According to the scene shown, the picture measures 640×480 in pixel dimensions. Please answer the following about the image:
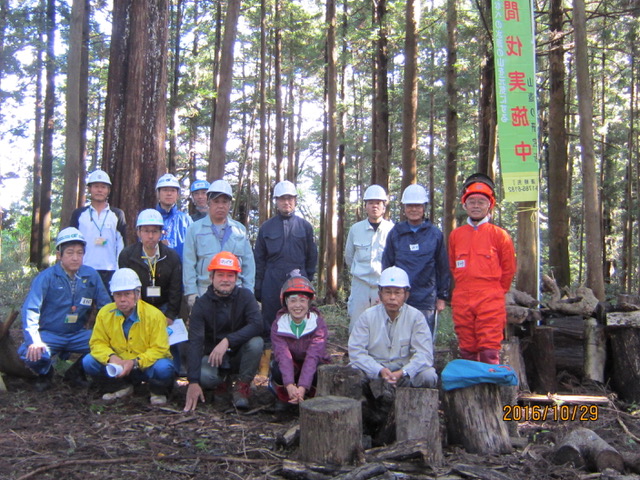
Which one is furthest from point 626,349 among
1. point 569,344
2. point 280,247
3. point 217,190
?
point 217,190

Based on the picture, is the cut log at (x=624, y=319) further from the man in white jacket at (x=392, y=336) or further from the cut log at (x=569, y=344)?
the man in white jacket at (x=392, y=336)

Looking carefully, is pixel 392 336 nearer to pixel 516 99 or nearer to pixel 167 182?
pixel 167 182

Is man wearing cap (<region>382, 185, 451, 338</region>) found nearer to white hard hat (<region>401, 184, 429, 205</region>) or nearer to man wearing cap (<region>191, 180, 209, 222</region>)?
white hard hat (<region>401, 184, 429, 205</region>)

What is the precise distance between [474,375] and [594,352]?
9.11ft

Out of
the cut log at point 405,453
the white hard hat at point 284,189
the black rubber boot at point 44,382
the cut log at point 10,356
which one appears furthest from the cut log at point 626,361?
the cut log at point 10,356

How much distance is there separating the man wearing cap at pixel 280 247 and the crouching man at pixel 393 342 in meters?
1.59

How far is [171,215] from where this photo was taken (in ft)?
22.6

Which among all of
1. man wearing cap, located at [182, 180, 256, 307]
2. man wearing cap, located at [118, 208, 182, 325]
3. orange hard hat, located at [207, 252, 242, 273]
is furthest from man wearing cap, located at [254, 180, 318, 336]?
man wearing cap, located at [118, 208, 182, 325]

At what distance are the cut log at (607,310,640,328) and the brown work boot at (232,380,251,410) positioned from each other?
4.09 m

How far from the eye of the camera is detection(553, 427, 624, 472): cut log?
13.6 feet

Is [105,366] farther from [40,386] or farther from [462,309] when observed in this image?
[462,309]

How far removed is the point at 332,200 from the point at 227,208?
40.3 ft

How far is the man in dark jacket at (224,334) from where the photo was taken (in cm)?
545

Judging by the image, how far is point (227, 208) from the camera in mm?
6445
